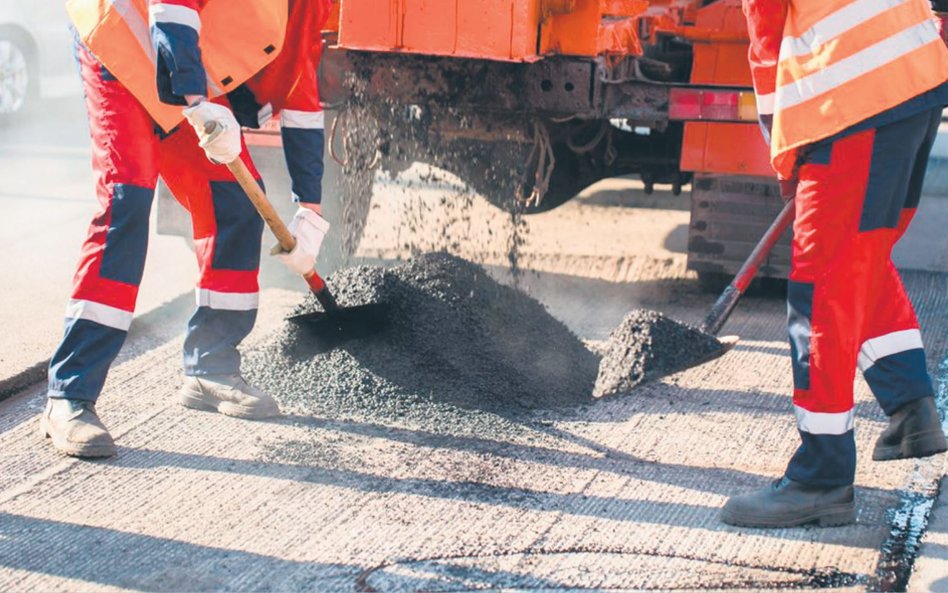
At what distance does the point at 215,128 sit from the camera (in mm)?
3721

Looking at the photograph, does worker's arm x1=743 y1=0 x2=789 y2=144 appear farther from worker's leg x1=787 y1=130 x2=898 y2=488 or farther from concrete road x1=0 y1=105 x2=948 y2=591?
concrete road x1=0 y1=105 x2=948 y2=591

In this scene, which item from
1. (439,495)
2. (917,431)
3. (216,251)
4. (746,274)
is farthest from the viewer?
(746,274)

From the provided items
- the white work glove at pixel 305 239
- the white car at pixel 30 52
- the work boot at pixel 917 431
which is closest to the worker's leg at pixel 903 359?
the work boot at pixel 917 431

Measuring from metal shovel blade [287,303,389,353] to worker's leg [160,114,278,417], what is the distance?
280 millimetres

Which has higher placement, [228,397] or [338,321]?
[338,321]

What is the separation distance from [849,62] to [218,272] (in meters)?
2.23

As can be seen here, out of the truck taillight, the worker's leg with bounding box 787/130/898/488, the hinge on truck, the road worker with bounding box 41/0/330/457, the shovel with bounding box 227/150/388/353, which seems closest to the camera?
the worker's leg with bounding box 787/130/898/488

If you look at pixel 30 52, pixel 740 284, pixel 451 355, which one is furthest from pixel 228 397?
pixel 30 52

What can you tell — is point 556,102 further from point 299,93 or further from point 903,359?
point 903,359

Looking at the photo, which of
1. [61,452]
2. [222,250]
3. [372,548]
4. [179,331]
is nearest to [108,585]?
[372,548]

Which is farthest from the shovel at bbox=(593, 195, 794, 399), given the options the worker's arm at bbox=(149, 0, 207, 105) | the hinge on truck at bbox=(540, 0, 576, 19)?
the worker's arm at bbox=(149, 0, 207, 105)

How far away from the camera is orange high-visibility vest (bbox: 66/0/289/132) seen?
378 centimetres

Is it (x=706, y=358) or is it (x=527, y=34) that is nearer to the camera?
(x=527, y=34)

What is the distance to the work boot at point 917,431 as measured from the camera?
343 cm
